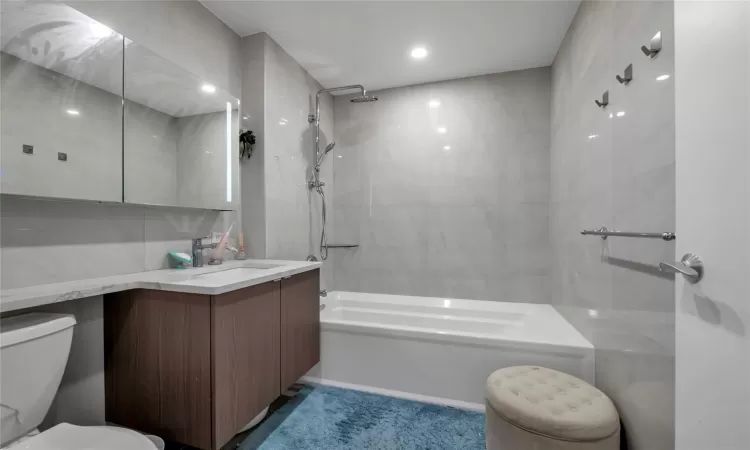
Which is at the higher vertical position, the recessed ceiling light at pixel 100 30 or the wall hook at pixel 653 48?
the recessed ceiling light at pixel 100 30

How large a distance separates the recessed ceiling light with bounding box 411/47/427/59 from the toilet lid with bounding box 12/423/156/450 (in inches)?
104

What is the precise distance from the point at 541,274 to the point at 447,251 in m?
0.80

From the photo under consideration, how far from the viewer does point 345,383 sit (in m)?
2.07

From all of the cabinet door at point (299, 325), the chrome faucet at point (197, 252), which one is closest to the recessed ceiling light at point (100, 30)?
the chrome faucet at point (197, 252)

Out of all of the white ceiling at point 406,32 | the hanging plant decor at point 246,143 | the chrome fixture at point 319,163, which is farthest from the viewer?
the chrome fixture at point 319,163

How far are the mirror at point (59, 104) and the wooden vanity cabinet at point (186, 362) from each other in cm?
51

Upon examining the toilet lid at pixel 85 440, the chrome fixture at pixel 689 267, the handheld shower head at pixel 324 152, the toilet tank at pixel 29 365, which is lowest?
the toilet lid at pixel 85 440

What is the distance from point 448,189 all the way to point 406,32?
131cm

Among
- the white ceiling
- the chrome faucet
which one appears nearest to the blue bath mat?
the chrome faucet

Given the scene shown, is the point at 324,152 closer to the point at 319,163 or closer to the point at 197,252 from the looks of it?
the point at 319,163

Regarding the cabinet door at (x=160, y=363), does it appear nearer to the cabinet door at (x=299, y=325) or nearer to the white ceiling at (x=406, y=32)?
the cabinet door at (x=299, y=325)

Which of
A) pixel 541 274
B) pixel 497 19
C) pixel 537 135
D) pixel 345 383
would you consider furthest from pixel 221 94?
pixel 541 274

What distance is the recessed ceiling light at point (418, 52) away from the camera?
2.28m

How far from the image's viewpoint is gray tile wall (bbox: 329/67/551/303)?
257 cm
